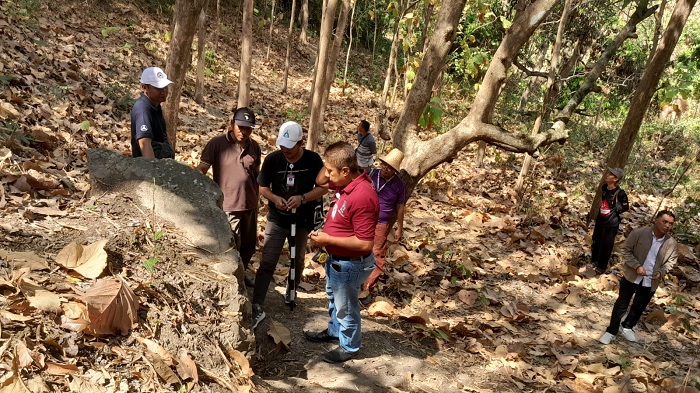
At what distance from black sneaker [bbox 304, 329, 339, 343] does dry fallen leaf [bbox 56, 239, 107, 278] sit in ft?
7.00

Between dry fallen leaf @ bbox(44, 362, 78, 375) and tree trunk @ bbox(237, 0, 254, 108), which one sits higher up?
tree trunk @ bbox(237, 0, 254, 108)

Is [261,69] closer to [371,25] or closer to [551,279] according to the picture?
[371,25]

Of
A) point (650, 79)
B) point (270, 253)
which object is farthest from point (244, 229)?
point (650, 79)

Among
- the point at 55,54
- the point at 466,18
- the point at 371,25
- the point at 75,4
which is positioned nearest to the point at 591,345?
the point at 55,54

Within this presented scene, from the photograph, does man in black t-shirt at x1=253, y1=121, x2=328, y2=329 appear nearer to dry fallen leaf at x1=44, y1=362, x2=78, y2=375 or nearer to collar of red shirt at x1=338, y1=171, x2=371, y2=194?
collar of red shirt at x1=338, y1=171, x2=371, y2=194

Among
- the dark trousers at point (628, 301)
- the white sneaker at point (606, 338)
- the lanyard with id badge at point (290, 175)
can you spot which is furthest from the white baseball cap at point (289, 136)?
the white sneaker at point (606, 338)

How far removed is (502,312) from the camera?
6867 mm

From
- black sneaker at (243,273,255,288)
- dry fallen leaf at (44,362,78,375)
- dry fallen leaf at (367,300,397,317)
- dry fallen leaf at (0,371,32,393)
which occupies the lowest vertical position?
dry fallen leaf at (367,300,397,317)

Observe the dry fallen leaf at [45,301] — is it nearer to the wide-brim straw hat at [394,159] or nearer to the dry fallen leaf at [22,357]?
the dry fallen leaf at [22,357]

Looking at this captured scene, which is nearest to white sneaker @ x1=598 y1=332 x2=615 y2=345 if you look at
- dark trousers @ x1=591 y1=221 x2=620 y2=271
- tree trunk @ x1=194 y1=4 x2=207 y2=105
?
dark trousers @ x1=591 y1=221 x2=620 y2=271

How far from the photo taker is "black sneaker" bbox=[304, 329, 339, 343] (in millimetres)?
4656

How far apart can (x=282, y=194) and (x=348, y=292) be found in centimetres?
120

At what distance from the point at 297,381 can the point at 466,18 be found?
68.6 feet

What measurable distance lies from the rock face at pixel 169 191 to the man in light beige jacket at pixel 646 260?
5.12 meters
